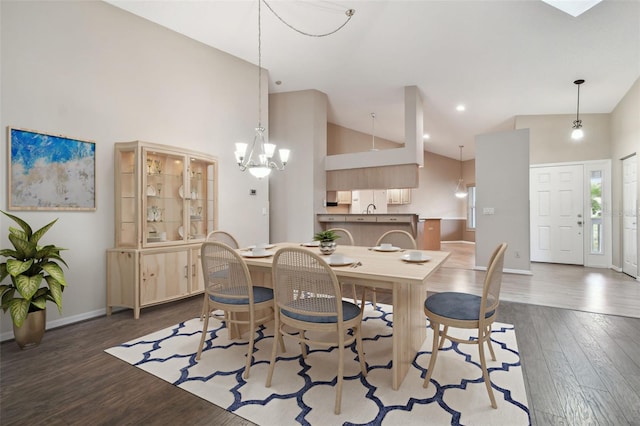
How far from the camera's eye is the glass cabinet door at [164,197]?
3.48 meters

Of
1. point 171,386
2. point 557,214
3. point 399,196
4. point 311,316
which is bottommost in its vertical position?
point 171,386

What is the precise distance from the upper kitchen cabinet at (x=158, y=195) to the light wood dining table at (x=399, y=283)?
1.71 meters

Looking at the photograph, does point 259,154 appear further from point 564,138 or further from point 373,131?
point 564,138

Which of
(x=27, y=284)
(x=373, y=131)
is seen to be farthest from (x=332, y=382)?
(x=373, y=131)

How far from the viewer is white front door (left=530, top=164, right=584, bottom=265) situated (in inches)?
238

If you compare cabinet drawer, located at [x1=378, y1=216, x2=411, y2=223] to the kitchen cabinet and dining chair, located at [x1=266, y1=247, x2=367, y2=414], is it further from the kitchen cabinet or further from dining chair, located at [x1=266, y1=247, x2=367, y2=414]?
the kitchen cabinet

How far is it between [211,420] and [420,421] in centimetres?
111

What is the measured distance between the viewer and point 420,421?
5.32 feet

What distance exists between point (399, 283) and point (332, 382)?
0.79 m

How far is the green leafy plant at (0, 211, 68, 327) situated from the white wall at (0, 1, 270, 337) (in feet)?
1.24

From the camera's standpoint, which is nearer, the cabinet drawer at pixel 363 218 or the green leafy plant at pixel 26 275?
the green leafy plant at pixel 26 275

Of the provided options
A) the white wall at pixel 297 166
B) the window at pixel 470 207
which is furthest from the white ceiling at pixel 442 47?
the window at pixel 470 207

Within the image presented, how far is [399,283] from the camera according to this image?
1886 millimetres

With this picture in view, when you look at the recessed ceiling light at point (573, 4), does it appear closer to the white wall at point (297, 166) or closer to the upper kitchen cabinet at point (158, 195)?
the white wall at point (297, 166)
